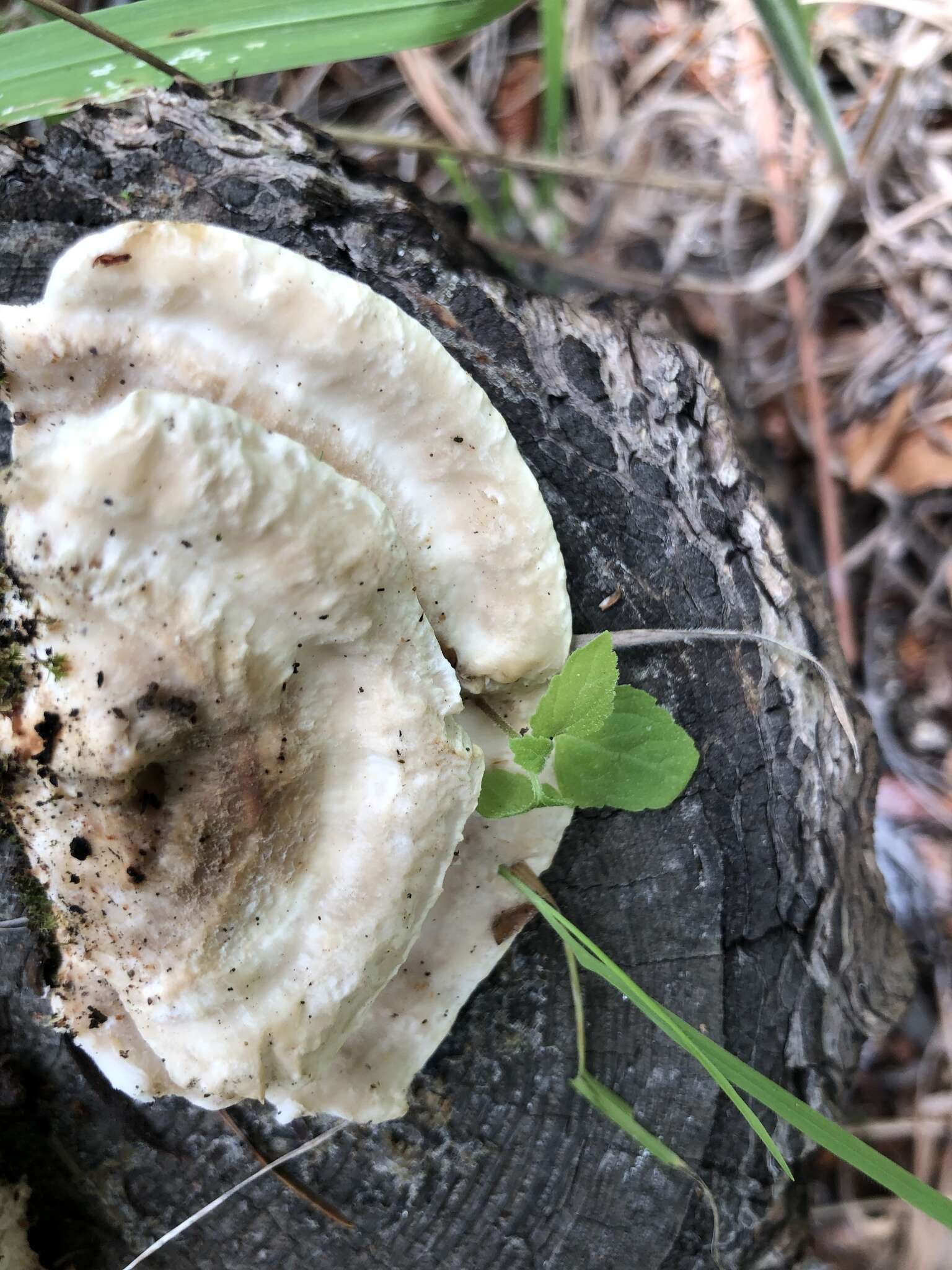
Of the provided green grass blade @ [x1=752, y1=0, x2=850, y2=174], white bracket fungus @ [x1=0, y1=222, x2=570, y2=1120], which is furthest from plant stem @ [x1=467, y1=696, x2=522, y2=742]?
green grass blade @ [x1=752, y1=0, x2=850, y2=174]

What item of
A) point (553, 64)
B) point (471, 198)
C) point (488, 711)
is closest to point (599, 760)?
point (488, 711)

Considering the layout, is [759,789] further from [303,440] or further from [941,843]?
[941,843]

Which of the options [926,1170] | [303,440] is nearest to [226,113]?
[303,440]

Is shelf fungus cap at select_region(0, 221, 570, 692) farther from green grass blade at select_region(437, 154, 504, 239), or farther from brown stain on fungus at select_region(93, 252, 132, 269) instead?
green grass blade at select_region(437, 154, 504, 239)

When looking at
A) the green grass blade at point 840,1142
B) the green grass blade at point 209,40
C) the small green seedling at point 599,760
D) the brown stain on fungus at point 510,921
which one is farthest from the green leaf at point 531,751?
the green grass blade at point 209,40

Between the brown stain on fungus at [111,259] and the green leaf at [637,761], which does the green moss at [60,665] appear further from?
the green leaf at [637,761]

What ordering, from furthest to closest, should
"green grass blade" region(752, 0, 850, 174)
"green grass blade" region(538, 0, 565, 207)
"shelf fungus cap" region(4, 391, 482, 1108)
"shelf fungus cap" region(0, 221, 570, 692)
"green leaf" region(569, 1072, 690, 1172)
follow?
"green grass blade" region(538, 0, 565, 207)
"green grass blade" region(752, 0, 850, 174)
"green leaf" region(569, 1072, 690, 1172)
"shelf fungus cap" region(0, 221, 570, 692)
"shelf fungus cap" region(4, 391, 482, 1108)

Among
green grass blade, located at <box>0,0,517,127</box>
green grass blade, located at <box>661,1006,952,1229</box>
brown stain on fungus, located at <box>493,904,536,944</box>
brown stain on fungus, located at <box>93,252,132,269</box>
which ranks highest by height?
green grass blade, located at <box>0,0,517,127</box>
